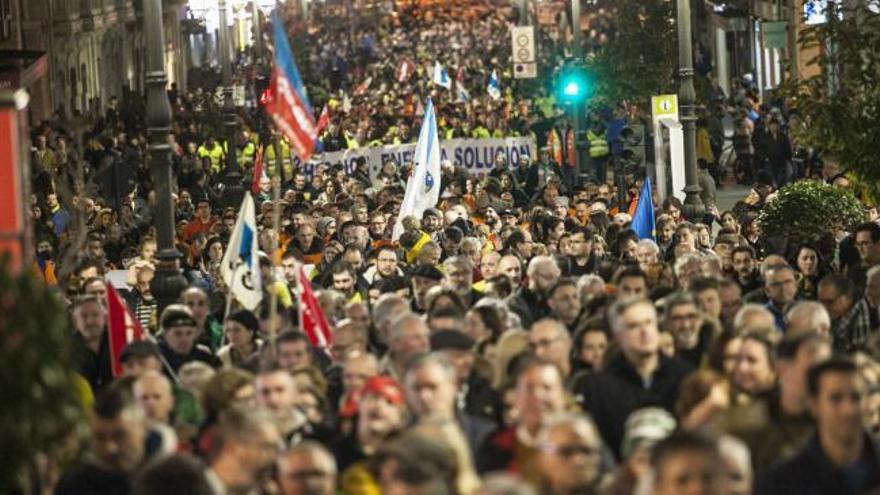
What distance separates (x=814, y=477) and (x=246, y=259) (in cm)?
915

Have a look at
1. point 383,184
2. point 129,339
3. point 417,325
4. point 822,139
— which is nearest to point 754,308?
point 417,325

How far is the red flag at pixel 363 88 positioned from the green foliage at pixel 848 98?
3972cm

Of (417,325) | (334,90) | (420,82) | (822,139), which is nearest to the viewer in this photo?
(417,325)

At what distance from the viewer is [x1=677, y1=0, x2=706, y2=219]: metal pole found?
29.7 meters

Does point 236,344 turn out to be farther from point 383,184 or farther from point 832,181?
point 383,184

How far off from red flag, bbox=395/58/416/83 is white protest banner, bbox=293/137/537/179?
23990mm

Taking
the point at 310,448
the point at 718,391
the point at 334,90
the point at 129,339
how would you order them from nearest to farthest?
the point at 310,448
the point at 718,391
the point at 129,339
the point at 334,90

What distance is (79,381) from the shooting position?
14.9 metres

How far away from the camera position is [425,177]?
28.4 m

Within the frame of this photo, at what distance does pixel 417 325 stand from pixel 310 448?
3727 millimetres

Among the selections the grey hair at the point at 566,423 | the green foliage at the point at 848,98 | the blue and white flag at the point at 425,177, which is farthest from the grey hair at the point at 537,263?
the grey hair at the point at 566,423

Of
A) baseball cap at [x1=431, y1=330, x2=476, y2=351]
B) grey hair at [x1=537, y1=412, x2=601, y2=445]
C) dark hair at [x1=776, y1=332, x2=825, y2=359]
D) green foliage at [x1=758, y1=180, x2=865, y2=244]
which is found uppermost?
dark hair at [x1=776, y1=332, x2=825, y2=359]

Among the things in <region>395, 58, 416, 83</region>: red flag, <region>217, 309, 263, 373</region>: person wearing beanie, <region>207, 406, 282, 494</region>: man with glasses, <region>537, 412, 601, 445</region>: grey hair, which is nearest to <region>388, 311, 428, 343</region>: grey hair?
<region>217, 309, 263, 373</region>: person wearing beanie

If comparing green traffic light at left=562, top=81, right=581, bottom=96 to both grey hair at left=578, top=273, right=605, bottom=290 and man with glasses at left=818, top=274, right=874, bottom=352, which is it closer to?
grey hair at left=578, top=273, right=605, bottom=290
